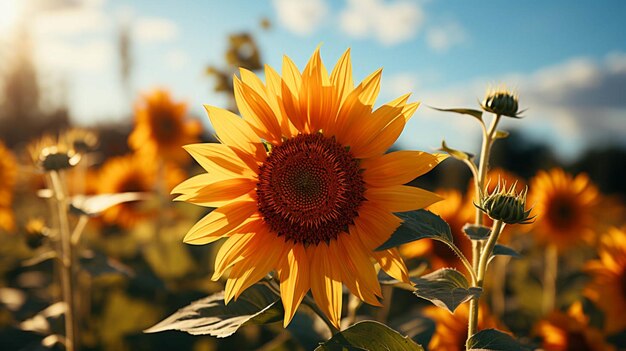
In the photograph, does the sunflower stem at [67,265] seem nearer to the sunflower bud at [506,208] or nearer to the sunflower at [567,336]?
the sunflower bud at [506,208]

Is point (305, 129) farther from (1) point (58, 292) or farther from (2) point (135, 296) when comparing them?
(1) point (58, 292)

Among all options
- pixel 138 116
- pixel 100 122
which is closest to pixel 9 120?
pixel 100 122

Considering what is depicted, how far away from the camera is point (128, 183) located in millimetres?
4848

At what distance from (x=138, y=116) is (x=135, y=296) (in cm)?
193

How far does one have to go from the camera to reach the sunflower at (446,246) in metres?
3.05

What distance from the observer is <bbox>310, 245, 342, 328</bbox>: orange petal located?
54.6 inches

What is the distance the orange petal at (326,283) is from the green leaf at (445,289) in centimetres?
20

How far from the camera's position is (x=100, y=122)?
27562mm

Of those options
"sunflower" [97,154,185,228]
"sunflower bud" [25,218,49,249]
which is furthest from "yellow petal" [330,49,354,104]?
"sunflower" [97,154,185,228]

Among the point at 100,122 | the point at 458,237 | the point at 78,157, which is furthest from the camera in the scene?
the point at 100,122

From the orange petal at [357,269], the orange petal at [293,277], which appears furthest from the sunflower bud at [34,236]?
the orange petal at [357,269]

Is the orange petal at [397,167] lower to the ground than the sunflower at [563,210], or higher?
higher

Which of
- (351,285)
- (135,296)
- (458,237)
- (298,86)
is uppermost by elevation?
(298,86)

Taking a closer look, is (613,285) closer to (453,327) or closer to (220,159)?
(453,327)
